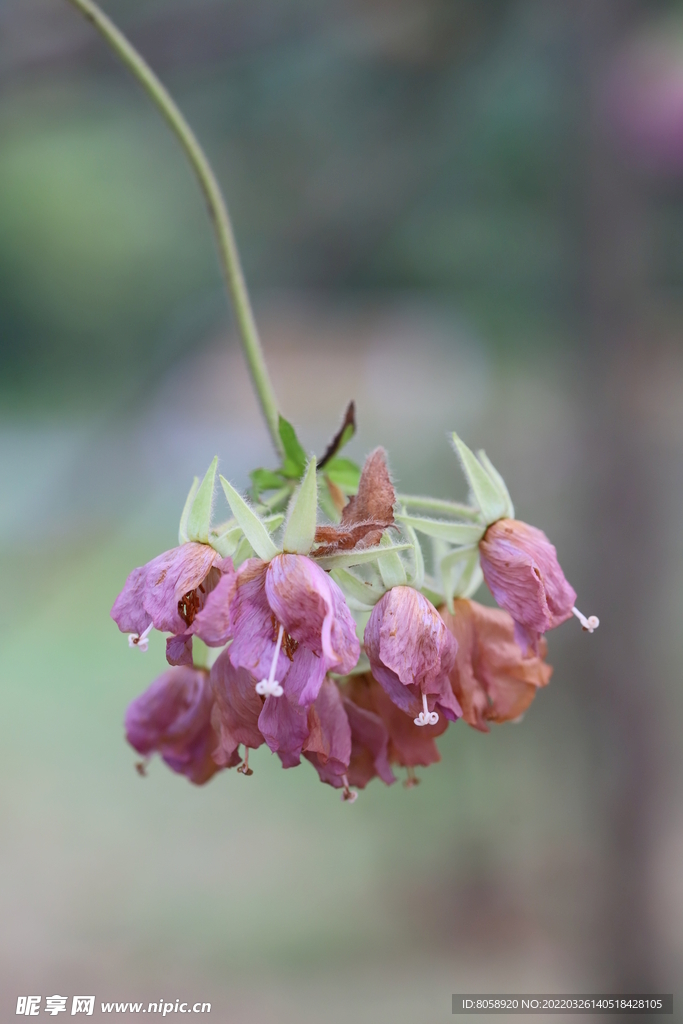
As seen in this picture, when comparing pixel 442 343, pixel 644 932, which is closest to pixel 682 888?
pixel 644 932

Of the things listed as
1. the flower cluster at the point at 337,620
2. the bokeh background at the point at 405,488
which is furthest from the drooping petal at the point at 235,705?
the bokeh background at the point at 405,488

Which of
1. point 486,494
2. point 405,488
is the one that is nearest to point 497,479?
point 486,494

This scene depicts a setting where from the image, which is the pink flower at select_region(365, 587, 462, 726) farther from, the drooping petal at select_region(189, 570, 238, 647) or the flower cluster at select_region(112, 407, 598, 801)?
the drooping petal at select_region(189, 570, 238, 647)

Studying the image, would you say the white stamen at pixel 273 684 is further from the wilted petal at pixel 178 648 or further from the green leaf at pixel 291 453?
the green leaf at pixel 291 453

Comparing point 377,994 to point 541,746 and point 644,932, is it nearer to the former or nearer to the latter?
point 541,746

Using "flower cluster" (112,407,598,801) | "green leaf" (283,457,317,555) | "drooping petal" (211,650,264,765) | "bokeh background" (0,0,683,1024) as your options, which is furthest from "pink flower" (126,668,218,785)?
"bokeh background" (0,0,683,1024)
